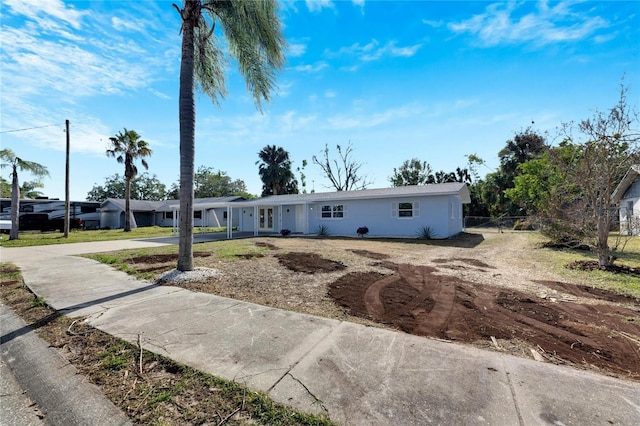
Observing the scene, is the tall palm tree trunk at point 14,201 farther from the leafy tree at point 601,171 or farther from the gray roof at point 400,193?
the leafy tree at point 601,171

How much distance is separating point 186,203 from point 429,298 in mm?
5792

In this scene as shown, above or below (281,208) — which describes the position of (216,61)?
above

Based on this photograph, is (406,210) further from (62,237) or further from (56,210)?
(56,210)

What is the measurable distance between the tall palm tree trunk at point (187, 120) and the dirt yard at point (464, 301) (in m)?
1.57

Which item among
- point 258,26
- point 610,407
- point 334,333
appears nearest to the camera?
point 610,407

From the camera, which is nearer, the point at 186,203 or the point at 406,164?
the point at 186,203

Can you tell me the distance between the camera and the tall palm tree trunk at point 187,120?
6816mm

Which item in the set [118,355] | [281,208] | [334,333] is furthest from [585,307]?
[281,208]

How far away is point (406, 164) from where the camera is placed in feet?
146

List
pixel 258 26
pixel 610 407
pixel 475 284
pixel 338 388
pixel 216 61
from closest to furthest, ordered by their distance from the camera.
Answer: pixel 610 407 < pixel 338 388 < pixel 475 284 < pixel 258 26 < pixel 216 61

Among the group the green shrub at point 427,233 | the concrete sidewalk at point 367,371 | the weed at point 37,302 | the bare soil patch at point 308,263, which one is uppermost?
the green shrub at point 427,233

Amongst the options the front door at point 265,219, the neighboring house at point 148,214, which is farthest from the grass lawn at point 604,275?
the neighboring house at point 148,214

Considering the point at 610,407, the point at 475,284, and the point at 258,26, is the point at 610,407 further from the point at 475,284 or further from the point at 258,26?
the point at 258,26

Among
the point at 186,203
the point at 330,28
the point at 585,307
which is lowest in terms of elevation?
the point at 585,307
